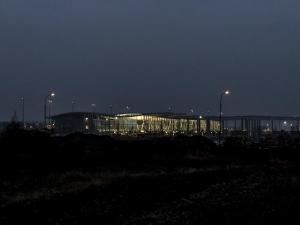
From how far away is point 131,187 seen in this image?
102ft

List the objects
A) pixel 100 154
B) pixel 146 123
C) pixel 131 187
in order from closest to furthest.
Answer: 1. pixel 131 187
2. pixel 100 154
3. pixel 146 123

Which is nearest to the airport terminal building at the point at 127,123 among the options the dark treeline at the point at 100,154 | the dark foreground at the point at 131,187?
the dark treeline at the point at 100,154

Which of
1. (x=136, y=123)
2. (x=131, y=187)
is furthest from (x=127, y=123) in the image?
(x=131, y=187)

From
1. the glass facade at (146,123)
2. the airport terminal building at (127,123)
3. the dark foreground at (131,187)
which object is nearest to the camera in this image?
the dark foreground at (131,187)

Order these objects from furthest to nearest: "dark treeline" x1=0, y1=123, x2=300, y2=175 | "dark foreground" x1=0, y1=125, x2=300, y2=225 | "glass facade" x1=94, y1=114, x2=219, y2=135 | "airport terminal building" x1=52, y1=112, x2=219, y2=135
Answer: "glass facade" x1=94, y1=114, x2=219, y2=135, "airport terminal building" x1=52, y1=112, x2=219, y2=135, "dark treeline" x1=0, y1=123, x2=300, y2=175, "dark foreground" x1=0, y1=125, x2=300, y2=225

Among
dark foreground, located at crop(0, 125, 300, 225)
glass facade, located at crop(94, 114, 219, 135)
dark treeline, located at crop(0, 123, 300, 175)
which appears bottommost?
dark foreground, located at crop(0, 125, 300, 225)

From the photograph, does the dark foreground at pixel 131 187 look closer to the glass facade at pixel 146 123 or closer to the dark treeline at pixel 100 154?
the dark treeline at pixel 100 154

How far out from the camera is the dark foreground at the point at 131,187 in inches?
842

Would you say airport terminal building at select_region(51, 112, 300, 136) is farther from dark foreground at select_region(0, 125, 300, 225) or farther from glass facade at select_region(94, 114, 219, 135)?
dark foreground at select_region(0, 125, 300, 225)

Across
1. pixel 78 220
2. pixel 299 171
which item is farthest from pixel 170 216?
pixel 299 171

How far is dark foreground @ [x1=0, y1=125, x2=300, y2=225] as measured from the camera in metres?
21.4

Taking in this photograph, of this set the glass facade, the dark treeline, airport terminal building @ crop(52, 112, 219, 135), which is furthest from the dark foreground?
the glass facade

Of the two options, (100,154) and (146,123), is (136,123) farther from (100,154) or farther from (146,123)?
(100,154)

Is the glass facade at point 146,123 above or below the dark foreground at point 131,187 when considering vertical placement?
above
